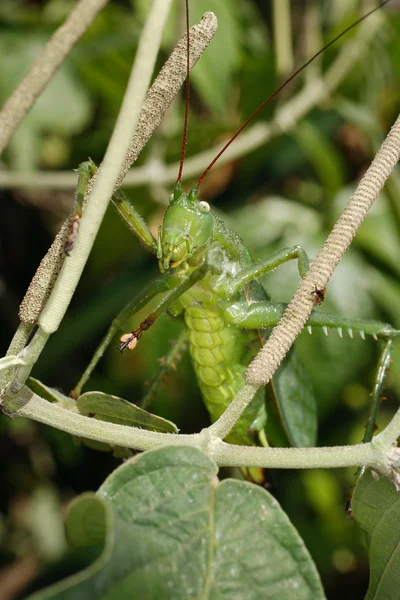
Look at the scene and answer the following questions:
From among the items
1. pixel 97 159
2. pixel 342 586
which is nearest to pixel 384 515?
pixel 342 586

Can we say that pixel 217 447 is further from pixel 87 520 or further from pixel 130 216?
pixel 130 216

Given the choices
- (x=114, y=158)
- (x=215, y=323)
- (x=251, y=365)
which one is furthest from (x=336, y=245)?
(x=215, y=323)

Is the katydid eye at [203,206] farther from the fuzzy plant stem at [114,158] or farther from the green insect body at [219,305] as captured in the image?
the fuzzy plant stem at [114,158]

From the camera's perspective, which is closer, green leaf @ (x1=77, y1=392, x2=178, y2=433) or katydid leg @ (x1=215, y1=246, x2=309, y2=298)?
green leaf @ (x1=77, y1=392, x2=178, y2=433)

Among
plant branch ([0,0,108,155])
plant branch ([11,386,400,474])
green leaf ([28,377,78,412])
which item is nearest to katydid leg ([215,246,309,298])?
green leaf ([28,377,78,412])

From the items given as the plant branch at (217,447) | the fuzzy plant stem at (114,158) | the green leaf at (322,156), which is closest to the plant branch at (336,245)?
the plant branch at (217,447)

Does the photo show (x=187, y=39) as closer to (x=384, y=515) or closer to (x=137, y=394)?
(x=384, y=515)

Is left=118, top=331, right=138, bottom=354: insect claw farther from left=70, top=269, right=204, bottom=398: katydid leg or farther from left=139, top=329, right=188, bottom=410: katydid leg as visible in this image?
left=139, top=329, right=188, bottom=410: katydid leg
